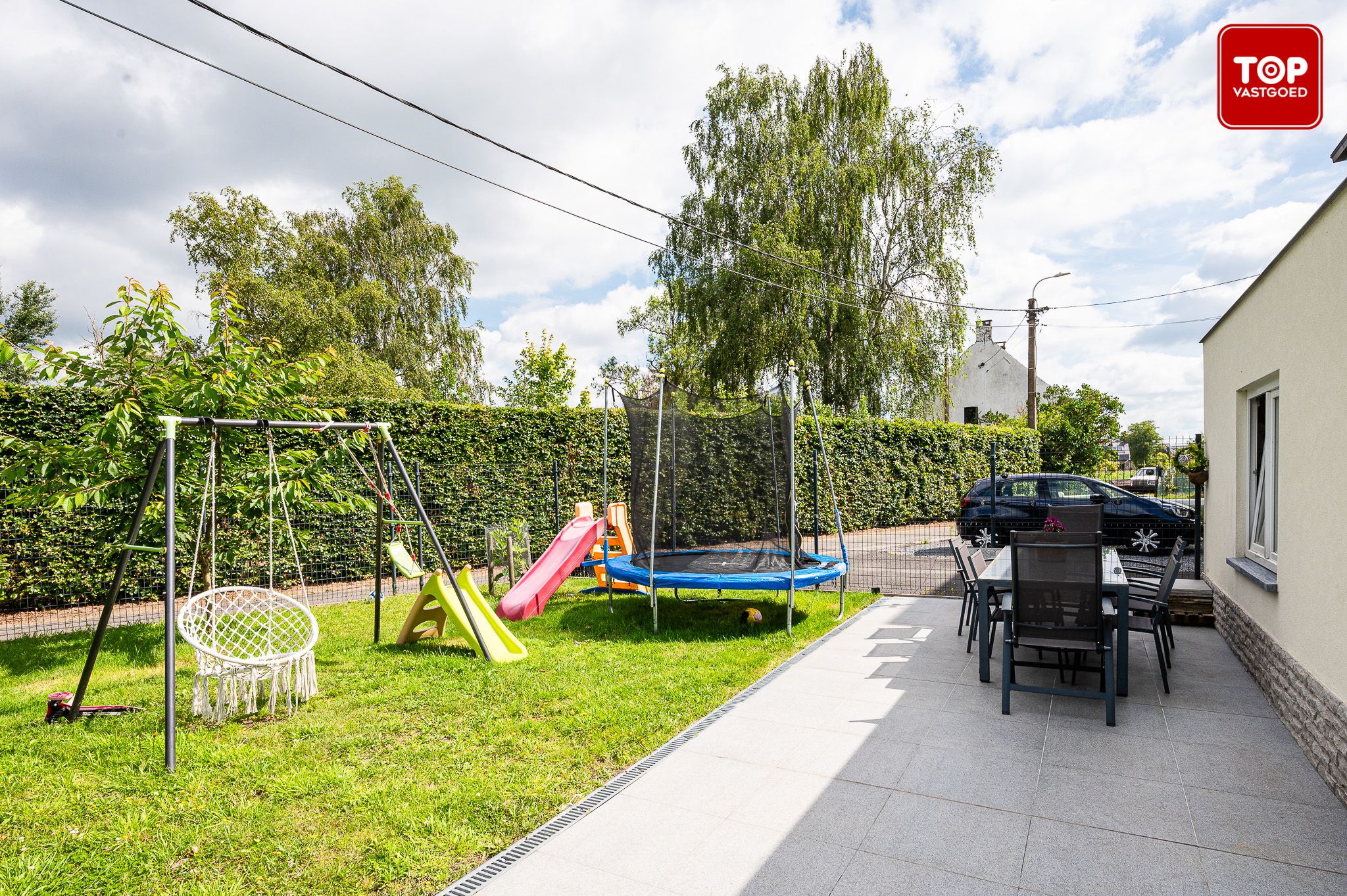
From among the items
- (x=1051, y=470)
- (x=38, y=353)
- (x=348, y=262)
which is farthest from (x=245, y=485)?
(x=1051, y=470)

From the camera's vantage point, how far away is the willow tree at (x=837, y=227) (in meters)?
15.8

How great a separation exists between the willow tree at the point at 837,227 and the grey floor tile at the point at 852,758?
12.4 m

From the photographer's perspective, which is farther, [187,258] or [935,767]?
[187,258]

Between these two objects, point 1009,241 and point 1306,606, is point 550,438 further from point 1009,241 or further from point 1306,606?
point 1009,241

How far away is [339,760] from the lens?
139 inches

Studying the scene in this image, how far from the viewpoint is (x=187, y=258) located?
1838 cm

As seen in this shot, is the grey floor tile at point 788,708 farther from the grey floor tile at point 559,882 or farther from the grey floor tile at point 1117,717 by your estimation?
the grey floor tile at point 559,882

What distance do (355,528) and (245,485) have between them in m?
3.44

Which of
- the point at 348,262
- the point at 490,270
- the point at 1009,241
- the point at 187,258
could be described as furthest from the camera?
the point at 490,270

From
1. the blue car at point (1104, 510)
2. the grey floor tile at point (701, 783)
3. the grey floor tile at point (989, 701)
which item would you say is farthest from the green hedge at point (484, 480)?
the grey floor tile at point (701, 783)

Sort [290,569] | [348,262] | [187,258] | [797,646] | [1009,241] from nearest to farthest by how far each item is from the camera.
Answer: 1. [797,646]
2. [290,569]
3. [1009,241]
4. [187,258]
5. [348,262]

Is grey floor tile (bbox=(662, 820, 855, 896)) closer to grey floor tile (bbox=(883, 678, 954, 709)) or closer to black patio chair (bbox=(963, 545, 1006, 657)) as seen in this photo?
grey floor tile (bbox=(883, 678, 954, 709))

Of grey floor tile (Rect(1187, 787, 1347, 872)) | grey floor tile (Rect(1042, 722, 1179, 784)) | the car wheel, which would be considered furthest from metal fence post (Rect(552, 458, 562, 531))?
the car wheel

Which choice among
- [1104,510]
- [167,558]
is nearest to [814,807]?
[167,558]
